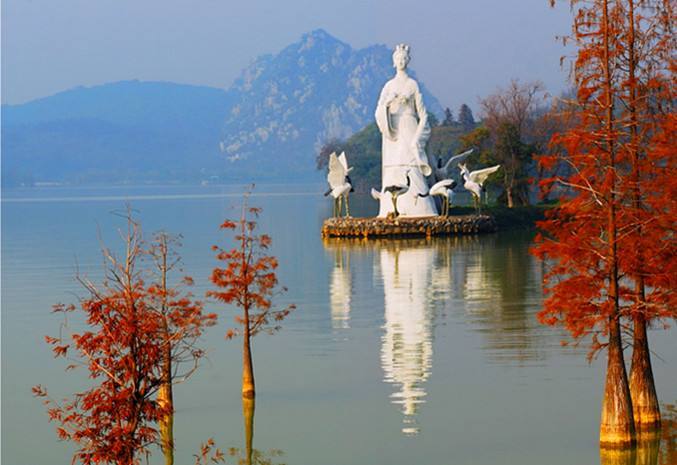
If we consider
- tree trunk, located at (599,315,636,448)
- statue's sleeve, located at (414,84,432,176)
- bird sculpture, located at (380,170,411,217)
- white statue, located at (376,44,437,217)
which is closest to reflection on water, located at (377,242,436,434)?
tree trunk, located at (599,315,636,448)

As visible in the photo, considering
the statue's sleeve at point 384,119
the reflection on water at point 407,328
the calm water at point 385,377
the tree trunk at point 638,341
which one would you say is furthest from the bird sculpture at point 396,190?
the tree trunk at point 638,341

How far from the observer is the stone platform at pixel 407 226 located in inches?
1604

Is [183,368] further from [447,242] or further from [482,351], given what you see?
[447,242]

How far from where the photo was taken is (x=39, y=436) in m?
14.5

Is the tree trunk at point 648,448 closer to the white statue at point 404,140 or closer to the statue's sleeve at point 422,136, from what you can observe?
the white statue at point 404,140

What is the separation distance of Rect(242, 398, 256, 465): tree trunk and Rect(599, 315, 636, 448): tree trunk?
12.7ft

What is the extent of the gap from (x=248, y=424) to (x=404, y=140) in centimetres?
2844

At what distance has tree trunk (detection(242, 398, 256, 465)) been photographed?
13.6 metres

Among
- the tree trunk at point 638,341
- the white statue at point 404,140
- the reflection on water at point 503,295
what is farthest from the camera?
the white statue at point 404,140

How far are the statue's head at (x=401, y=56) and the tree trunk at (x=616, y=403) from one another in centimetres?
3080

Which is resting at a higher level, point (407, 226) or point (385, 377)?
point (407, 226)

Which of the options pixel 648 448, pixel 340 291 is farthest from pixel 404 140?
pixel 648 448

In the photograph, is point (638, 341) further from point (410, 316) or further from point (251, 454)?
point (410, 316)

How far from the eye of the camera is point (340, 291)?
26672 millimetres
